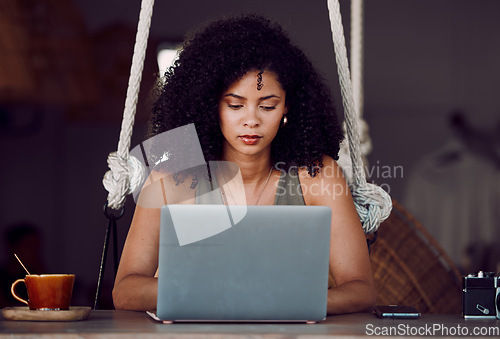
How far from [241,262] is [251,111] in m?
0.59

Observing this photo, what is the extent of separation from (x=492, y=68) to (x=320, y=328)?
2792mm

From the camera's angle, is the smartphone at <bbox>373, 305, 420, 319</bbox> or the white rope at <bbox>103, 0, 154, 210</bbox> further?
the white rope at <bbox>103, 0, 154, 210</bbox>

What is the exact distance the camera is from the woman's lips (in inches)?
60.9

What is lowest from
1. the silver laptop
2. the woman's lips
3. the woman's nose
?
the silver laptop

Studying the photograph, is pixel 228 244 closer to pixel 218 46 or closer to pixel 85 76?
pixel 218 46

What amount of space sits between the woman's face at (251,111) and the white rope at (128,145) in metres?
0.22

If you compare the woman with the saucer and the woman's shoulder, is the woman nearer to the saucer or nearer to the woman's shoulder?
the woman's shoulder

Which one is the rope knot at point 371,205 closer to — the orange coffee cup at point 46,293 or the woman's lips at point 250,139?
the woman's lips at point 250,139

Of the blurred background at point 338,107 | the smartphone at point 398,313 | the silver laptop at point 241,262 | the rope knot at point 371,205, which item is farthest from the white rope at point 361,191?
the blurred background at point 338,107

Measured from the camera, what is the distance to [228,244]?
0.99 meters

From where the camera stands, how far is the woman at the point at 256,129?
1489mm

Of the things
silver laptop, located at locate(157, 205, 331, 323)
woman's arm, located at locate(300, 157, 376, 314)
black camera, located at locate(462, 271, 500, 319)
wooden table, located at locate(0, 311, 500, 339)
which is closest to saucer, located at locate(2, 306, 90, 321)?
wooden table, located at locate(0, 311, 500, 339)

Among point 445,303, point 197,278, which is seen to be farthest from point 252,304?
point 445,303

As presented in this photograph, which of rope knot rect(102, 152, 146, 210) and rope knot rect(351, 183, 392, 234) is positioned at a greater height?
rope knot rect(102, 152, 146, 210)
